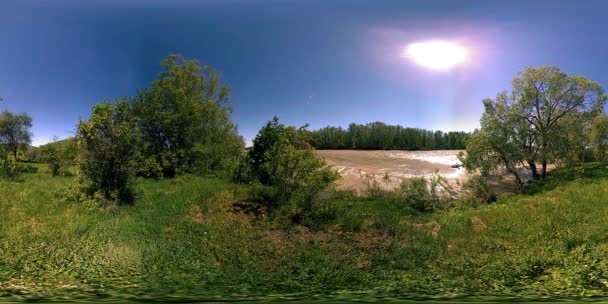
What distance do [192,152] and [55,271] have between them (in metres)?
17.6

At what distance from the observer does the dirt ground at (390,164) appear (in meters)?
21.1

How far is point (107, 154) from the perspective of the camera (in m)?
12.5

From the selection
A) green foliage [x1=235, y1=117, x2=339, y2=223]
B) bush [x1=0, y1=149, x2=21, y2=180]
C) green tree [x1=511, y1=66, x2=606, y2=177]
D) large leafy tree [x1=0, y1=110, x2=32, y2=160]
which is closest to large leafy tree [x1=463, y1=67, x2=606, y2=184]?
green tree [x1=511, y1=66, x2=606, y2=177]

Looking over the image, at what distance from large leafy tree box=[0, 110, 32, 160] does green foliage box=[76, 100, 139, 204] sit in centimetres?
3143

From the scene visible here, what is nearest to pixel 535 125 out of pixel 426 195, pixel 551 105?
pixel 551 105

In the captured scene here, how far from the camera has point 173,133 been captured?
2372 centimetres

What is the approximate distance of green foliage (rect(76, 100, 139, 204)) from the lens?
482 inches

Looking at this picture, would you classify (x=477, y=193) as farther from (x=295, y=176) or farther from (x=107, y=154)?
(x=107, y=154)

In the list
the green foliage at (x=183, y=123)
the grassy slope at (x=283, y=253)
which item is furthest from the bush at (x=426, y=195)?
the green foliage at (x=183, y=123)

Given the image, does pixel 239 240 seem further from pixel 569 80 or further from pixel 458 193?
pixel 569 80

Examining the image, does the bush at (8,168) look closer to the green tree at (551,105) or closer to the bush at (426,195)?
the bush at (426,195)

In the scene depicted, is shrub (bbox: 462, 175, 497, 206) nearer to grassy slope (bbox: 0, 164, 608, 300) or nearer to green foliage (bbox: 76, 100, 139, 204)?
grassy slope (bbox: 0, 164, 608, 300)

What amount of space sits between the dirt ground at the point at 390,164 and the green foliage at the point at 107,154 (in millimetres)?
9691

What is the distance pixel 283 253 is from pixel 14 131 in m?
42.5
